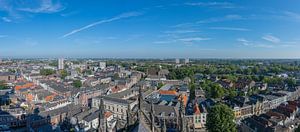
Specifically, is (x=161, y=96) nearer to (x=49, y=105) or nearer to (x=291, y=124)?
(x=49, y=105)

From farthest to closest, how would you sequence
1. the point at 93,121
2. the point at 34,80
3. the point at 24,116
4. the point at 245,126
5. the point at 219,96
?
the point at 34,80
the point at 219,96
the point at 24,116
the point at 93,121
the point at 245,126

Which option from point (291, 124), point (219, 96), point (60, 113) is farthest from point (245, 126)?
point (60, 113)

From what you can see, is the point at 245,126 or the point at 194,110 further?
the point at 194,110

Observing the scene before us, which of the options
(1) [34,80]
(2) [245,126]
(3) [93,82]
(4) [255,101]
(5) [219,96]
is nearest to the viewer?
(2) [245,126]

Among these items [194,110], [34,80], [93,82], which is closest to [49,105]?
[194,110]

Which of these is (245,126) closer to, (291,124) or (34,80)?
(291,124)

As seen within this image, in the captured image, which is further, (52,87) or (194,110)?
(52,87)
